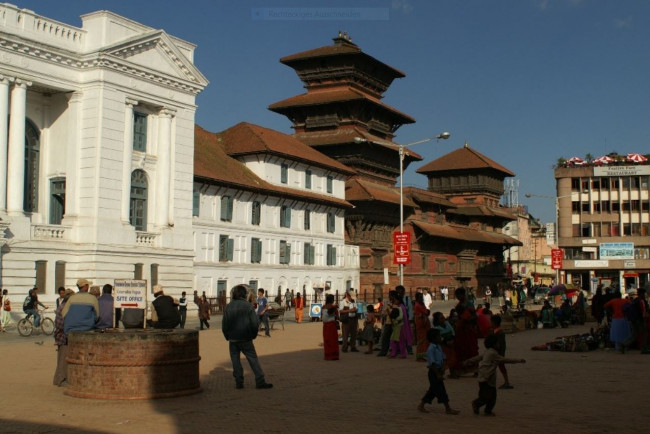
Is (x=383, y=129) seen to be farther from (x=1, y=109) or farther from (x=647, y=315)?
(x=647, y=315)

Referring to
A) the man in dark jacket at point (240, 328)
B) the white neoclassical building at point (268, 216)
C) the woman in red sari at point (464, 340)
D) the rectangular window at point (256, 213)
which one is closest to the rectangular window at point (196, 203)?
the white neoclassical building at point (268, 216)

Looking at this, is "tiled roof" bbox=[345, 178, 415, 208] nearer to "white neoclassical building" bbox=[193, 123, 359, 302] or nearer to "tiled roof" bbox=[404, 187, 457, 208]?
"tiled roof" bbox=[404, 187, 457, 208]

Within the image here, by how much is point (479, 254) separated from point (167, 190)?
5445cm

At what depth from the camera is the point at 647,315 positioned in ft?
79.2

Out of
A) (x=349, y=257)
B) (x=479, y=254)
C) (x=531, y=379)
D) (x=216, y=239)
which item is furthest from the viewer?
(x=479, y=254)

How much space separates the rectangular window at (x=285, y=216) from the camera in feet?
193

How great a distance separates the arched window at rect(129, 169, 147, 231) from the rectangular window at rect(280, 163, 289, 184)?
17.5m

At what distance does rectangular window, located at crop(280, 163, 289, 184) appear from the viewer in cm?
5970

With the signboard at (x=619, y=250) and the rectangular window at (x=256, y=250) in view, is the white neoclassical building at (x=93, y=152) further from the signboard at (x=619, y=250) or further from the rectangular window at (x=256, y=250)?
the signboard at (x=619, y=250)

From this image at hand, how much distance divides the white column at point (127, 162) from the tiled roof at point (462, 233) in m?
37.5

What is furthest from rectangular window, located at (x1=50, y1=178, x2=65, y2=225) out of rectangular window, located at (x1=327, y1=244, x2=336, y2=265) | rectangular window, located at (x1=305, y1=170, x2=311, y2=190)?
rectangular window, located at (x1=327, y1=244, x2=336, y2=265)

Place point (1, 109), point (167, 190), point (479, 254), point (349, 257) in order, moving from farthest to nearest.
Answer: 1. point (479, 254)
2. point (349, 257)
3. point (167, 190)
4. point (1, 109)

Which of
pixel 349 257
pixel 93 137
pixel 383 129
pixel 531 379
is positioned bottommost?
pixel 531 379

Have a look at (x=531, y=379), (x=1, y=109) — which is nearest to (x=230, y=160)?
(x=1, y=109)
